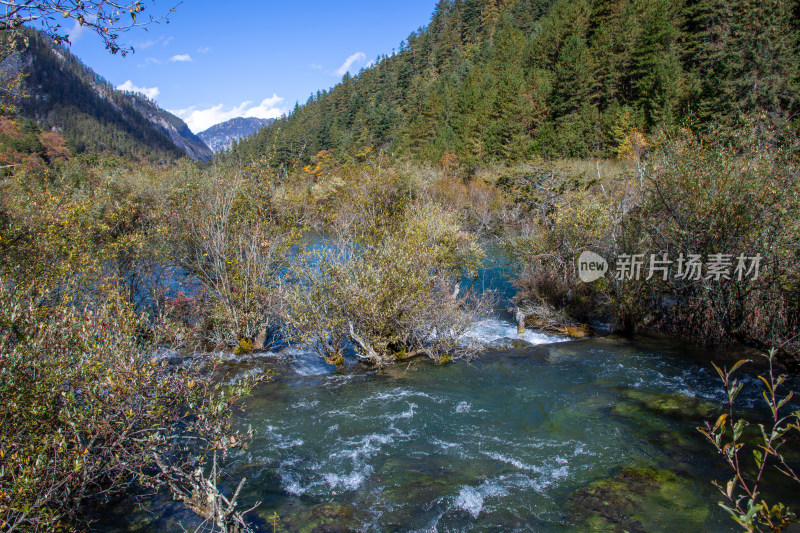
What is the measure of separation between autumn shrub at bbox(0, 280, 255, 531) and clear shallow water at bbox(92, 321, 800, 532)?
1959 mm

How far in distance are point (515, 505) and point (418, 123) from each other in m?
67.8

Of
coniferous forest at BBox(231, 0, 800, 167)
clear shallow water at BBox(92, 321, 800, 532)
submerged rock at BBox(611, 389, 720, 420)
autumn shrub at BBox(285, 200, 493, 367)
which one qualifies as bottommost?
clear shallow water at BBox(92, 321, 800, 532)

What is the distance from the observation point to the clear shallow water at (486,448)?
8141mm

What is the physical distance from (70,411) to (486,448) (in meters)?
8.23

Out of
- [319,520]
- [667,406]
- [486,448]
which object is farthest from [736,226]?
[319,520]

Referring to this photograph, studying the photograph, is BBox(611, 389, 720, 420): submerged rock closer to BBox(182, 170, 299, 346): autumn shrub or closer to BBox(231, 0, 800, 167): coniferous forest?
BBox(231, 0, 800, 167): coniferous forest

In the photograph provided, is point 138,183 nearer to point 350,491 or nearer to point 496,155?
point 350,491

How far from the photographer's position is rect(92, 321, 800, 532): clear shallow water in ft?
26.7

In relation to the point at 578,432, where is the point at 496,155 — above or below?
above

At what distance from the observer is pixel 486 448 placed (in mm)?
10398

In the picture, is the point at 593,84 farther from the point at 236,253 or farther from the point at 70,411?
the point at 70,411

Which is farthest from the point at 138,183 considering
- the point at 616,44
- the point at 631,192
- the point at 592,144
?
the point at 616,44

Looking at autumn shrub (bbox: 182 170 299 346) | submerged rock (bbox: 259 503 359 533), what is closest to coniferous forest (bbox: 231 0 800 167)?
autumn shrub (bbox: 182 170 299 346)

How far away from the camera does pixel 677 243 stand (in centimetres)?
1572
